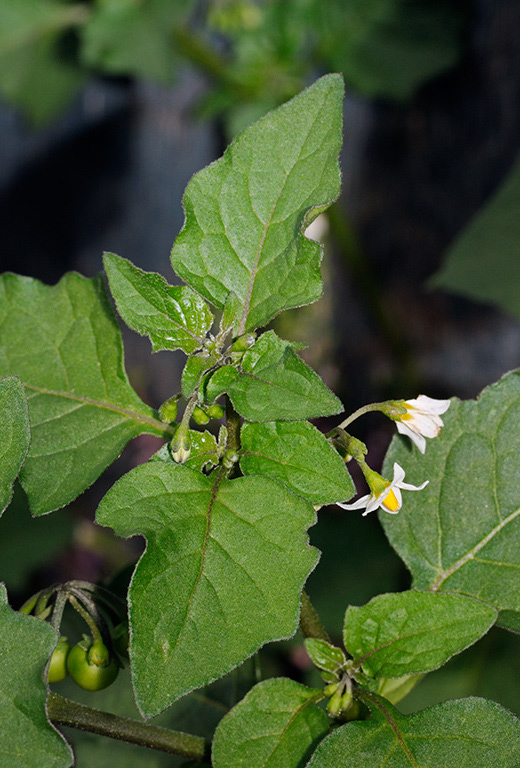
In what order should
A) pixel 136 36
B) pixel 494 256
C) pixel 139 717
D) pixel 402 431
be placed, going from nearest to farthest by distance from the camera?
1. pixel 402 431
2. pixel 139 717
3. pixel 494 256
4. pixel 136 36

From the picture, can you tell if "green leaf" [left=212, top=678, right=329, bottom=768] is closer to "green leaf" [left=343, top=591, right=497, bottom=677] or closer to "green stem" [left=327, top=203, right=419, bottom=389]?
"green leaf" [left=343, top=591, right=497, bottom=677]

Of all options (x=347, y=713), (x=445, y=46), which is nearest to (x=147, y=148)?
(x=445, y=46)

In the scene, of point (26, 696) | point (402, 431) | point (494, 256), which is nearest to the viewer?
point (26, 696)

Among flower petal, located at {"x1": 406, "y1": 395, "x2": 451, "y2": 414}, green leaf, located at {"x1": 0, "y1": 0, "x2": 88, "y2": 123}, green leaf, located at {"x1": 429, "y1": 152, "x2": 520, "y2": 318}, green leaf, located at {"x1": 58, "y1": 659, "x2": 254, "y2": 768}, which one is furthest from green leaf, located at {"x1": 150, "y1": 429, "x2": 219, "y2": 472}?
green leaf, located at {"x1": 0, "y1": 0, "x2": 88, "y2": 123}

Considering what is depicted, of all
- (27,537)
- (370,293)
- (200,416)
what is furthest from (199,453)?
(370,293)

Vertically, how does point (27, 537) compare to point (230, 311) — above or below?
below

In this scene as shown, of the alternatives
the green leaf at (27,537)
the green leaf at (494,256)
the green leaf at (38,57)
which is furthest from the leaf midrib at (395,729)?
the green leaf at (38,57)

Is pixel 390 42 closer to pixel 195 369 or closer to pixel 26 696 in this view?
pixel 195 369
